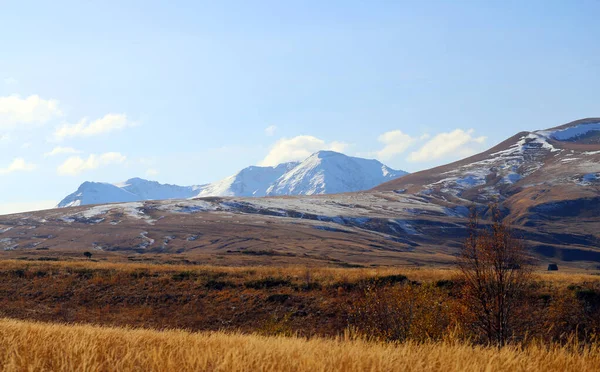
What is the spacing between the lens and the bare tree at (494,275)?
58.9ft

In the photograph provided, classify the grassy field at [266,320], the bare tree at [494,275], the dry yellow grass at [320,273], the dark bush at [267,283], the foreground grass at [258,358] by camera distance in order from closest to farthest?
the foreground grass at [258,358]
the grassy field at [266,320]
the bare tree at [494,275]
the dry yellow grass at [320,273]
the dark bush at [267,283]

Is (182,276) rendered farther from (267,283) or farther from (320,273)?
(320,273)

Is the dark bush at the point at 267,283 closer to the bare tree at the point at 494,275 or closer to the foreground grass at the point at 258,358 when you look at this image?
the bare tree at the point at 494,275

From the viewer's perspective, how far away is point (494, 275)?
18219 millimetres

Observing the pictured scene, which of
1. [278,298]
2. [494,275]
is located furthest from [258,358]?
[278,298]

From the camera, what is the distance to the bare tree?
707 inches

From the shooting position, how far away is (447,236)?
183m

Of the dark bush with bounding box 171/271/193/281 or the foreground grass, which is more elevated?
the foreground grass

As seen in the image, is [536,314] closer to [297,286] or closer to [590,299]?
[590,299]

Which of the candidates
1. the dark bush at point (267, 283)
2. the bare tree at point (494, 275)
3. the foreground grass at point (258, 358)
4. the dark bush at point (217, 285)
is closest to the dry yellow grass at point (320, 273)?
the dark bush at point (267, 283)

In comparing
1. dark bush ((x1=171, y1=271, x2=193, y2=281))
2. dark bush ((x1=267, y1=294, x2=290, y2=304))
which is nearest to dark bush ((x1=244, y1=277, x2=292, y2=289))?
dark bush ((x1=267, y1=294, x2=290, y2=304))

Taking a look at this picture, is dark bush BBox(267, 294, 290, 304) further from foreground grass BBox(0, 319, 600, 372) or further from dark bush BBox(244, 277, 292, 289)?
foreground grass BBox(0, 319, 600, 372)

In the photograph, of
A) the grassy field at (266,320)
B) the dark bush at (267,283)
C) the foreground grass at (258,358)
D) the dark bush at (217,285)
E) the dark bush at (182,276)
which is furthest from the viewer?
the dark bush at (182,276)

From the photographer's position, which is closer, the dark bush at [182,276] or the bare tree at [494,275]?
the bare tree at [494,275]
